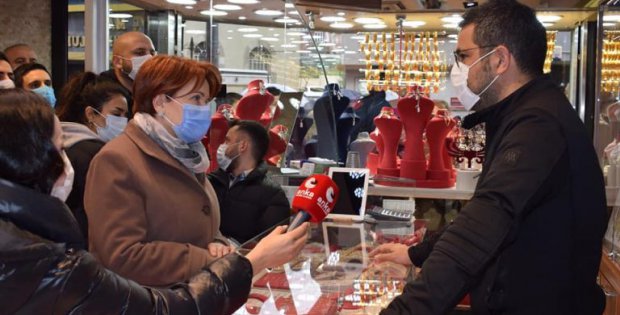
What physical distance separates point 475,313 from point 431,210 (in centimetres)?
292

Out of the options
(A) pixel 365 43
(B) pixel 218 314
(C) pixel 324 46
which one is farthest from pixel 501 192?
(A) pixel 365 43

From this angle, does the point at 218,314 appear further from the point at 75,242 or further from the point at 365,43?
the point at 365,43

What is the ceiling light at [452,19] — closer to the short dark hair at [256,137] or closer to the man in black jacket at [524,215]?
the short dark hair at [256,137]

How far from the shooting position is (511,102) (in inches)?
80.1

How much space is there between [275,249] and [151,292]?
1.96ft

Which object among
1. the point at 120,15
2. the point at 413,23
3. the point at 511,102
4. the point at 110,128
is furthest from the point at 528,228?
the point at 413,23

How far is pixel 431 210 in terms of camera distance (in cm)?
487

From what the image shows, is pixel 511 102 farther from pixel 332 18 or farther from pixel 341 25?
pixel 341 25

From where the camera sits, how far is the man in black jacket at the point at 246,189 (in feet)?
11.8

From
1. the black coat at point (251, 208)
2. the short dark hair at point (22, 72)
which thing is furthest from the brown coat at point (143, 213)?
the short dark hair at point (22, 72)

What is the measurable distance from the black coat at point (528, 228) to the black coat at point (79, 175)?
1489mm

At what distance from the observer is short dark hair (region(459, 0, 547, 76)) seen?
6.91 ft

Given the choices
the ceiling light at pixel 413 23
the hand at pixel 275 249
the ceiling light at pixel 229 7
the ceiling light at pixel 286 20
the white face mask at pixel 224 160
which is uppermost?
the ceiling light at pixel 413 23

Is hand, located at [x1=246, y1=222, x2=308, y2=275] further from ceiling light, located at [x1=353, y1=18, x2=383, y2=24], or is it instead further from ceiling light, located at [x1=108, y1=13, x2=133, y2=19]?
ceiling light, located at [x1=353, y1=18, x2=383, y2=24]
